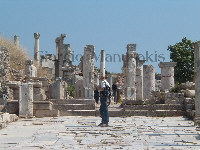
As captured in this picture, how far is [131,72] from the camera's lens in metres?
25.7

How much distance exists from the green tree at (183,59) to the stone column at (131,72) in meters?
16.5

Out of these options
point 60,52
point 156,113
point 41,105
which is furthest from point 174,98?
point 60,52

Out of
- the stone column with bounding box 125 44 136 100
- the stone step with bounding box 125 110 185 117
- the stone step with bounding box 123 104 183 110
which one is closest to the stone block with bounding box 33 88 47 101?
the stone step with bounding box 123 104 183 110

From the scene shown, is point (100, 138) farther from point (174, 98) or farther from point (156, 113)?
point (174, 98)

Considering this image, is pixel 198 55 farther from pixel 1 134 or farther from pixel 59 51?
pixel 59 51

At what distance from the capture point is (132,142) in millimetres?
8609

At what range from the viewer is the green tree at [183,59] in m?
41.8

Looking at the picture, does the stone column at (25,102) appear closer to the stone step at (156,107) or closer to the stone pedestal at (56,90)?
the stone step at (156,107)

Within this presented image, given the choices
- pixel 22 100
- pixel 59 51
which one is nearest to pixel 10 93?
pixel 22 100

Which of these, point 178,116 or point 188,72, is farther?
point 188,72

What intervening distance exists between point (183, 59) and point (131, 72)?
1784cm

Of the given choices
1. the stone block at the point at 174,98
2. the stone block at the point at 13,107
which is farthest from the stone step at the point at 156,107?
the stone block at the point at 13,107

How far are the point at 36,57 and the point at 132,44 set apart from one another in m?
21.5

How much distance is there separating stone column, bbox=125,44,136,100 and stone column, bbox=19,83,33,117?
11006mm
